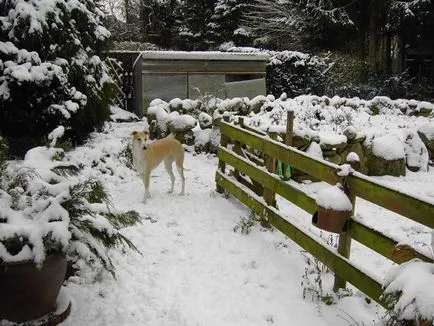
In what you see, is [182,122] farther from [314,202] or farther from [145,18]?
[145,18]

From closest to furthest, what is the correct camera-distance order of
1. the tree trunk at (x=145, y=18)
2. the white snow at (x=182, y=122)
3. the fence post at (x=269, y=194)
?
the fence post at (x=269, y=194) < the white snow at (x=182, y=122) < the tree trunk at (x=145, y=18)

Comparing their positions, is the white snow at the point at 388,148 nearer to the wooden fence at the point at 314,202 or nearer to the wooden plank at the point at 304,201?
the wooden fence at the point at 314,202

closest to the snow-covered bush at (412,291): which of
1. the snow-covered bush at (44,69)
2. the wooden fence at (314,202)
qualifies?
the wooden fence at (314,202)

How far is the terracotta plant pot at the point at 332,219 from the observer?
137 inches

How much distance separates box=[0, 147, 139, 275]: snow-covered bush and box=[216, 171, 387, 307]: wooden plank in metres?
1.82

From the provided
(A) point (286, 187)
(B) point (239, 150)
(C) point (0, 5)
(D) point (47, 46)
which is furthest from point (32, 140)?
(A) point (286, 187)

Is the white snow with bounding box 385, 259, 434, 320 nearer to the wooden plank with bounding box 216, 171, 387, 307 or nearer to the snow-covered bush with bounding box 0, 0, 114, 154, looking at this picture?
the wooden plank with bounding box 216, 171, 387, 307

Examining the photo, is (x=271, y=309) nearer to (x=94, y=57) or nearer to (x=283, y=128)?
(x=283, y=128)

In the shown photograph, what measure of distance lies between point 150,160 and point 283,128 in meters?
2.90

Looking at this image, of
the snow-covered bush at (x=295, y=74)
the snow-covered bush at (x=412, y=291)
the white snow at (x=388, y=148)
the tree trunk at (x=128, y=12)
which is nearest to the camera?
the snow-covered bush at (x=412, y=291)

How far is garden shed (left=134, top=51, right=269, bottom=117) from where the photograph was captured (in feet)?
45.6

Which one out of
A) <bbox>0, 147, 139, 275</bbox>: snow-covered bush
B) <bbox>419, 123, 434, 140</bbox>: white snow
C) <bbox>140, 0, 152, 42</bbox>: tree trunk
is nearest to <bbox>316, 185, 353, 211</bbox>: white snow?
<bbox>0, 147, 139, 275</bbox>: snow-covered bush

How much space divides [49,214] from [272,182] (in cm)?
275

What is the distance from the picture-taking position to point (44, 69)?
758 cm
